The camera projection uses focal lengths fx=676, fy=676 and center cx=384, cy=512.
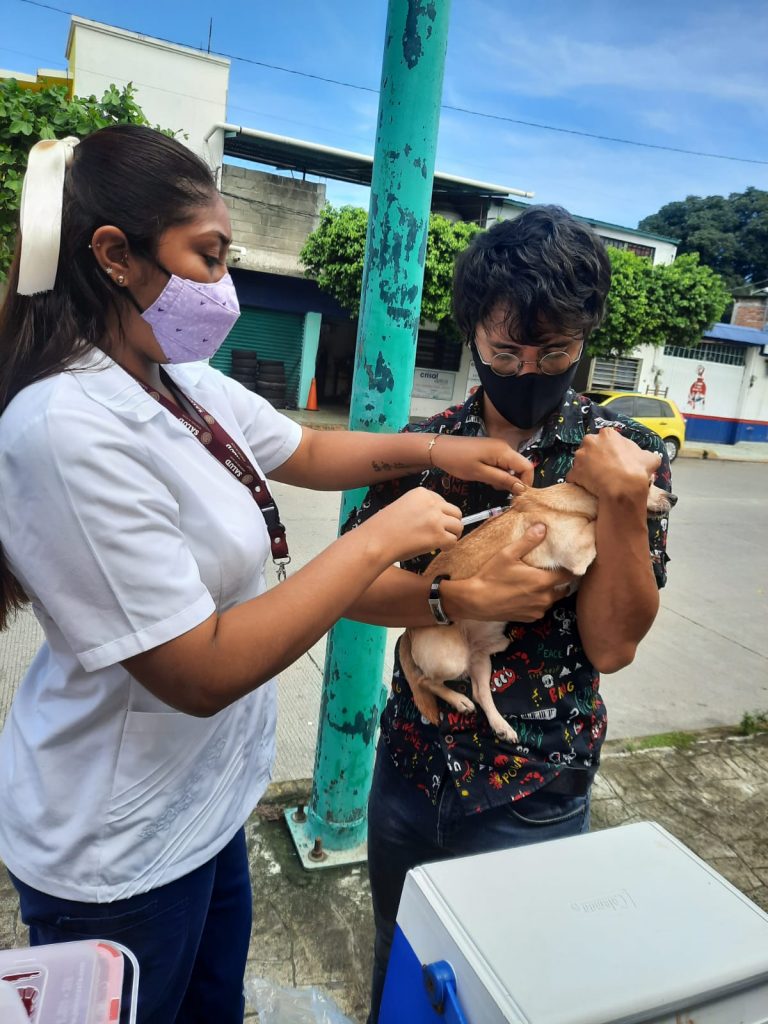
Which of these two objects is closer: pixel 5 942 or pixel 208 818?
pixel 208 818

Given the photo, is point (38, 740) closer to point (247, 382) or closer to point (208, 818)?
point (208, 818)

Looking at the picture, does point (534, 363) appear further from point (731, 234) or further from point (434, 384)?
point (731, 234)

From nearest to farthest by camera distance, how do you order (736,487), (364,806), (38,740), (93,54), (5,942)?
(38,740)
(5,942)
(364,806)
(736,487)
(93,54)

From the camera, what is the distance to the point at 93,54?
652 inches

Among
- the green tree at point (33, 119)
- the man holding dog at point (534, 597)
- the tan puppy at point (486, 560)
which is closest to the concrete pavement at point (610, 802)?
the man holding dog at point (534, 597)

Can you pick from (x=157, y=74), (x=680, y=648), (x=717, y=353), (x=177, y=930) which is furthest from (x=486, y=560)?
(x=717, y=353)

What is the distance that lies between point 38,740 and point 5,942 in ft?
5.43

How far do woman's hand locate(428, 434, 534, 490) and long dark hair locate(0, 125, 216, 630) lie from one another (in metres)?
0.77

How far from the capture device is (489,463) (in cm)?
159

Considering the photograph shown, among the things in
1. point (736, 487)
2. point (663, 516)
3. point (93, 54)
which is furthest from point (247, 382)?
point (663, 516)

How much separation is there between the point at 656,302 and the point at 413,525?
17.2 metres

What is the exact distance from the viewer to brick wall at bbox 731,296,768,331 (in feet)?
83.1

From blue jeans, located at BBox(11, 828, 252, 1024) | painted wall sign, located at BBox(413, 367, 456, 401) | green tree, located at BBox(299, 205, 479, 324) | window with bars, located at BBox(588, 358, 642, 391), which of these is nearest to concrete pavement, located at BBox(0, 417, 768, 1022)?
blue jeans, located at BBox(11, 828, 252, 1024)

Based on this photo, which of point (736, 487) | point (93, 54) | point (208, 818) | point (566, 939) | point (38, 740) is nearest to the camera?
point (566, 939)
